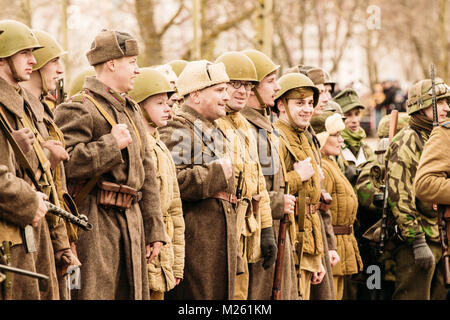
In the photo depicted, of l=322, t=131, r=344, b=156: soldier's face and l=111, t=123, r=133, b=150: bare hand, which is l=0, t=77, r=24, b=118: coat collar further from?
l=322, t=131, r=344, b=156: soldier's face

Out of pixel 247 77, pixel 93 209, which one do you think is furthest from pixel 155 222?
pixel 247 77

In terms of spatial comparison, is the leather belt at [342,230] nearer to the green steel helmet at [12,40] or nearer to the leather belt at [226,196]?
the leather belt at [226,196]

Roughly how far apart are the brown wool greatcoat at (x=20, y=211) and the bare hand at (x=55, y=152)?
0.21 metres

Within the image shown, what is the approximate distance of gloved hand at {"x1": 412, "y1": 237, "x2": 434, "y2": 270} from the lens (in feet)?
29.4

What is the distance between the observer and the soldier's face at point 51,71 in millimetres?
6188

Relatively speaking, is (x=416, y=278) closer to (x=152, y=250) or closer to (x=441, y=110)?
(x=441, y=110)

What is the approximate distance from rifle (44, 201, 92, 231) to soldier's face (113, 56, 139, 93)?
40.7 inches

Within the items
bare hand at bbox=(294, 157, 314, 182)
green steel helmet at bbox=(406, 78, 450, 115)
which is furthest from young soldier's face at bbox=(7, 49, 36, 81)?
green steel helmet at bbox=(406, 78, 450, 115)

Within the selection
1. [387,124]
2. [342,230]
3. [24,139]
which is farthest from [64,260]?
[387,124]

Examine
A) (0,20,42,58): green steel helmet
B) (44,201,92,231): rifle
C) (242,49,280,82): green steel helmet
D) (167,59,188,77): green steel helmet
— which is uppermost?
(167,59,188,77): green steel helmet

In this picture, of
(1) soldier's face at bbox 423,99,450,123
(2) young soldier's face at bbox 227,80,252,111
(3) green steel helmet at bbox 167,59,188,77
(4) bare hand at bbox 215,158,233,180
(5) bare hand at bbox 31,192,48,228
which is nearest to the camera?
(5) bare hand at bbox 31,192,48,228

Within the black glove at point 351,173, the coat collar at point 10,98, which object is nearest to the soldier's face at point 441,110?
the black glove at point 351,173

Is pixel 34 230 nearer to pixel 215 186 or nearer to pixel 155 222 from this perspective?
pixel 155 222

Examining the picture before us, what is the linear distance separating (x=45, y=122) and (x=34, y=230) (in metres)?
0.77
